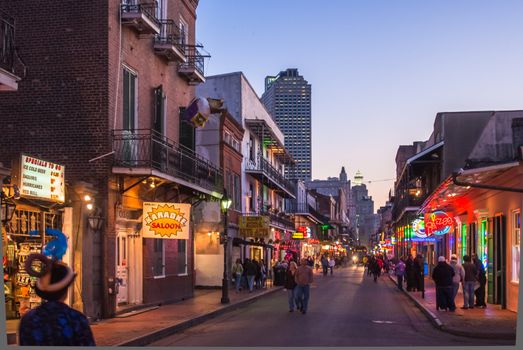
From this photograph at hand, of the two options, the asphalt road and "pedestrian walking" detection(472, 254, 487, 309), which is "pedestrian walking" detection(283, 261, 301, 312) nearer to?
the asphalt road

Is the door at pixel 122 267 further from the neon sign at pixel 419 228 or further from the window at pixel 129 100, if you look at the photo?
the neon sign at pixel 419 228

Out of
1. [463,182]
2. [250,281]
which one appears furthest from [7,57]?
[250,281]

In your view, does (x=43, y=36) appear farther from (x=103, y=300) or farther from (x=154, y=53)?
(x=103, y=300)

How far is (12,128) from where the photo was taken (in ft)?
67.3

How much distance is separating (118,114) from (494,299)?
13.2 metres

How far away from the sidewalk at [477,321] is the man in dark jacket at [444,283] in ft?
1.11

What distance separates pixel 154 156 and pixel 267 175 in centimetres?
2710

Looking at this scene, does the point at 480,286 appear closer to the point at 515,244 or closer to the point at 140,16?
the point at 515,244

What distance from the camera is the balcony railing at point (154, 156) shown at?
20.7m

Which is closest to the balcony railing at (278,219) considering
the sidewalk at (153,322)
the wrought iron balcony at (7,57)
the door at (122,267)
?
the sidewalk at (153,322)

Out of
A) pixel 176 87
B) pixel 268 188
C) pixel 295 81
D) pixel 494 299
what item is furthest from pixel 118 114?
pixel 295 81

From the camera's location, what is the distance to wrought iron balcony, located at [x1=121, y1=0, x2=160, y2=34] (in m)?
21.1

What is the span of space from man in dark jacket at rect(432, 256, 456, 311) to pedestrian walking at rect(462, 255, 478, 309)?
0.58 meters

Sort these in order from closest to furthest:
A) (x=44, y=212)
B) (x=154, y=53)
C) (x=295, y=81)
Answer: (x=44, y=212) → (x=154, y=53) → (x=295, y=81)
